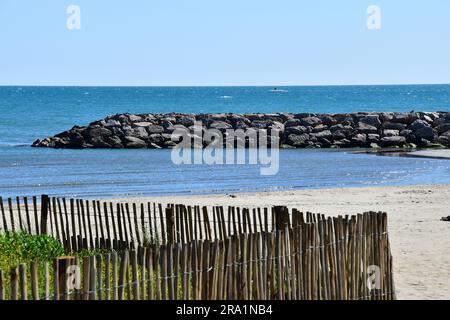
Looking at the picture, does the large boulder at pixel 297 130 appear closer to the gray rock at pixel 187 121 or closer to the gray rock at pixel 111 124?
the gray rock at pixel 187 121

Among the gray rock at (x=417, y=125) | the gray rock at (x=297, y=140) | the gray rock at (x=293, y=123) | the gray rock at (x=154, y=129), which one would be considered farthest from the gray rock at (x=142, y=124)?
the gray rock at (x=417, y=125)

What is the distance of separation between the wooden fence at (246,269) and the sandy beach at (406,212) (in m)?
1.56

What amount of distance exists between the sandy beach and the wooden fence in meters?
1.56

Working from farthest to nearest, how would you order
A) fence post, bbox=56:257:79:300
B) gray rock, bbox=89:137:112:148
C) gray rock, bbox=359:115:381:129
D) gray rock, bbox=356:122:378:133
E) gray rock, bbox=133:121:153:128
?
gray rock, bbox=133:121:153:128 → gray rock, bbox=359:115:381:129 → gray rock, bbox=356:122:378:133 → gray rock, bbox=89:137:112:148 → fence post, bbox=56:257:79:300

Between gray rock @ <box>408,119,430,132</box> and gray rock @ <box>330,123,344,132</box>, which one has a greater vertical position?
gray rock @ <box>408,119,430,132</box>

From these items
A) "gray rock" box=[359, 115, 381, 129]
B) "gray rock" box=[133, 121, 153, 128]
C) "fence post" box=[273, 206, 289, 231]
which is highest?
"fence post" box=[273, 206, 289, 231]

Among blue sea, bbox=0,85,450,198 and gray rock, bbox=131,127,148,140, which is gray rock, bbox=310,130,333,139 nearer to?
blue sea, bbox=0,85,450,198

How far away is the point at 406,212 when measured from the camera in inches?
829

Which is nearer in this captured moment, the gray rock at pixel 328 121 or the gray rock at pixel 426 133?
the gray rock at pixel 426 133

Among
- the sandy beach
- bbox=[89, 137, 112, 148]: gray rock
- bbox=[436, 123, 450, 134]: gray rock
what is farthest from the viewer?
bbox=[436, 123, 450, 134]: gray rock

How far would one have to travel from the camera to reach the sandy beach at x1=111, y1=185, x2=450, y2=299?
1288 cm

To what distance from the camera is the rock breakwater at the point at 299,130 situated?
166 ft

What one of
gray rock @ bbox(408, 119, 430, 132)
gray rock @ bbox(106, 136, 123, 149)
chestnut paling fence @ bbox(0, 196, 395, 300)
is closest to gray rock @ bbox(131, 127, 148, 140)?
gray rock @ bbox(106, 136, 123, 149)

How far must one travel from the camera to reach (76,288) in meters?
7.85
